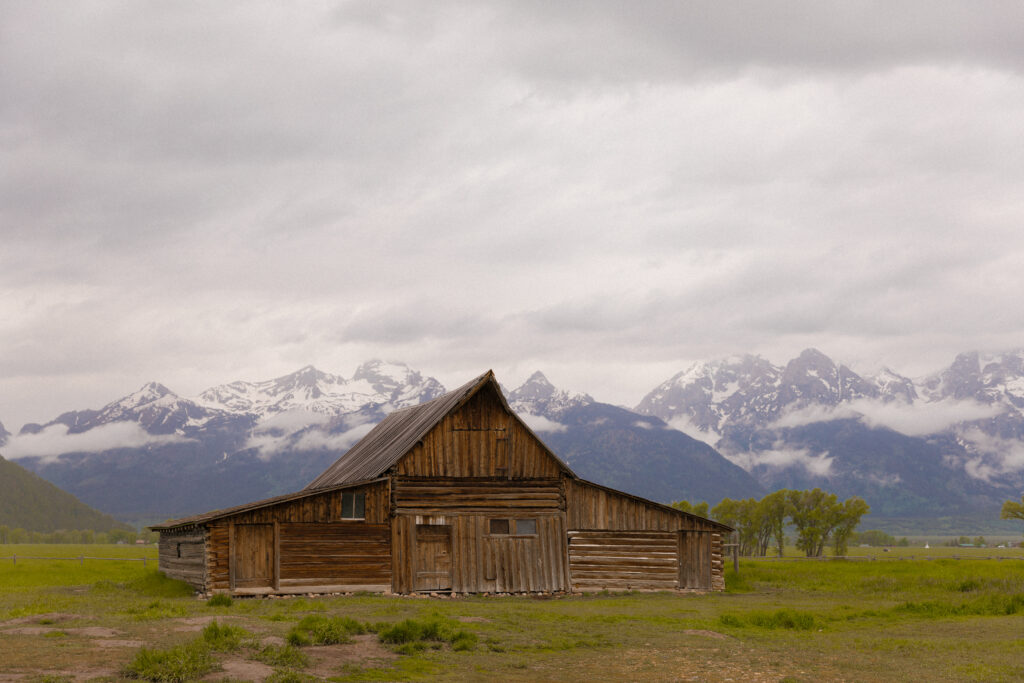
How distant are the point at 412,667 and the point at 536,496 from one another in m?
24.3

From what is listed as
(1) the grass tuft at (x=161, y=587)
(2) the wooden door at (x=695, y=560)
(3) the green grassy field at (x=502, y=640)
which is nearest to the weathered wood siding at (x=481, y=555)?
(3) the green grassy field at (x=502, y=640)

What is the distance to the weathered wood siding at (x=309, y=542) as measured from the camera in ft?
122

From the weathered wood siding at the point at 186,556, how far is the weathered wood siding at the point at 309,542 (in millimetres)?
785

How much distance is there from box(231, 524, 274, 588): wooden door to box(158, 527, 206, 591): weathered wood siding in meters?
1.19

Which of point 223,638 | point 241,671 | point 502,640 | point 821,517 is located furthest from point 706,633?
point 821,517

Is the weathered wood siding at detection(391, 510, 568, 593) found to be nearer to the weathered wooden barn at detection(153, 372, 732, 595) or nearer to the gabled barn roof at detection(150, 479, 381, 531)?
the weathered wooden barn at detection(153, 372, 732, 595)

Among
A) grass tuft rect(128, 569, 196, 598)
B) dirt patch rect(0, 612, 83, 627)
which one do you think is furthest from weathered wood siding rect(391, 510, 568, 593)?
dirt patch rect(0, 612, 83, 627)

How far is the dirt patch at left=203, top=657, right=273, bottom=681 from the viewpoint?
16397mm

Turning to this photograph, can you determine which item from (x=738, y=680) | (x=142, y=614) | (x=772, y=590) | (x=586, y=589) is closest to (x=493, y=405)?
(x=586, y=589)

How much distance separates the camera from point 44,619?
78.0 ft

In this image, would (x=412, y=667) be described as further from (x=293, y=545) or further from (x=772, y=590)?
(x=772, y=590)

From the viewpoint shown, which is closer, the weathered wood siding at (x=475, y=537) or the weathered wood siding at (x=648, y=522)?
the weathered wood siding at (x=475, y=537)

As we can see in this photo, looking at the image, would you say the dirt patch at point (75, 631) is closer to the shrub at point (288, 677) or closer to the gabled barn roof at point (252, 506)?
the shrub at point (288, 677)

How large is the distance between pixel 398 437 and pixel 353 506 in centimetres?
624
